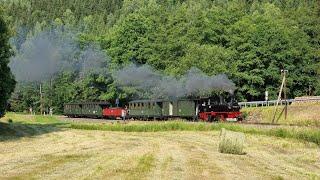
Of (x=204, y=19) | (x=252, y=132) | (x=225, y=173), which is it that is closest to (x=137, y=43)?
(x=204, y=19)

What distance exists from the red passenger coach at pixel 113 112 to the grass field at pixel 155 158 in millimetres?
34835

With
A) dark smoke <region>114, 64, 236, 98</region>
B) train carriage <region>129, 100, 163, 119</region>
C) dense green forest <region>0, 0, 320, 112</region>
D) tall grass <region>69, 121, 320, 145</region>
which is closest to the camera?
tall grass <region>69, 121, 320, 145</region>

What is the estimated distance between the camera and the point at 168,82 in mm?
79625

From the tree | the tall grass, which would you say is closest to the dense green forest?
the tall grass

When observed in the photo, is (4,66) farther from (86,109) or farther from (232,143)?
(86,109)

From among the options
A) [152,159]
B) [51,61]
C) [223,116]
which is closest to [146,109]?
[223,116]

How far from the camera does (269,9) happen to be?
433 ft

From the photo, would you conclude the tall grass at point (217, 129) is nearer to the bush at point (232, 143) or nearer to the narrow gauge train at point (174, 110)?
the narrow gauge train at point (174, 110)

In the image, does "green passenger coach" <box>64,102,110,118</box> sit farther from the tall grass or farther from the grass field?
the grass field

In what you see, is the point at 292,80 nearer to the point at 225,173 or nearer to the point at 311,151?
A: the point at 311,151

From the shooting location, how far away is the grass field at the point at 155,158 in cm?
2056

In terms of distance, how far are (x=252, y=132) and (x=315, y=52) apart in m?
52.2

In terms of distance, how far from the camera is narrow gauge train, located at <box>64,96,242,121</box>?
56656mm

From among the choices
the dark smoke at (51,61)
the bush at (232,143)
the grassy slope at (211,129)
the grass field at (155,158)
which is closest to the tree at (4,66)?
the grass field at (155,158)
